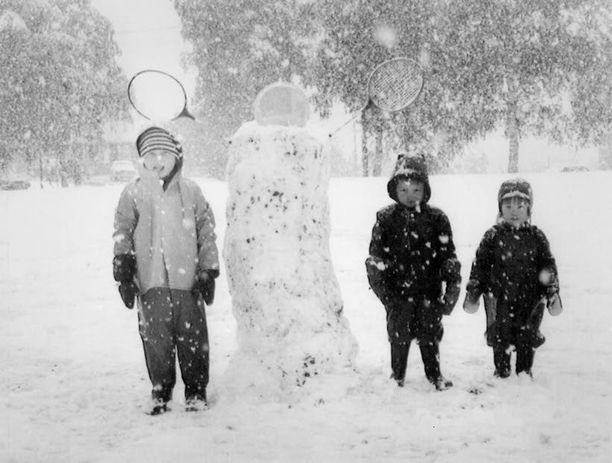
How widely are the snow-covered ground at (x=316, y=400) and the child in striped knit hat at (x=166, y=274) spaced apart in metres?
0.24

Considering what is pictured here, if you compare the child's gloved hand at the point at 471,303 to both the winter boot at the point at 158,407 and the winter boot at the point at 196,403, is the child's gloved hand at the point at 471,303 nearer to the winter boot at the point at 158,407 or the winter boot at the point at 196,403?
the winter boot at the point at 196,403

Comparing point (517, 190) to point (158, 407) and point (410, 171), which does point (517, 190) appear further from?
point (158, 407)

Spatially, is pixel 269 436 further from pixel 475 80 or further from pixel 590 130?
pixel 590 130

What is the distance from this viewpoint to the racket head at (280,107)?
13.3 ft

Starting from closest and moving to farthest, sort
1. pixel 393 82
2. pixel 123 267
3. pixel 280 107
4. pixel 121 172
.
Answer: pixel 123 267 → pixel 280 107 → pixel 393 82 → pixel 121 172

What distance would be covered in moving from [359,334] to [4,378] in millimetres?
2795

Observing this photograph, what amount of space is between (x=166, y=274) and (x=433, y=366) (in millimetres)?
1786

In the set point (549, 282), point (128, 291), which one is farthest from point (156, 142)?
point (549, 282)

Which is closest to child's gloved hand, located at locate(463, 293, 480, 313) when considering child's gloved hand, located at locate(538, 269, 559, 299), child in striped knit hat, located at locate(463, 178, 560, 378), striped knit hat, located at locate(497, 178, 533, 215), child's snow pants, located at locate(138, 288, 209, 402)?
child in striped knit hat, located at locate(463, 178, 560, 378)

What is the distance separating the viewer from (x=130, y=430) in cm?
331

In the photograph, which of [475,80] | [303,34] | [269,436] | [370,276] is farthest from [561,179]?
A: [303,34]

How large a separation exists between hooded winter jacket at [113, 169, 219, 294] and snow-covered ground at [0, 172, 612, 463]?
0.81 metres

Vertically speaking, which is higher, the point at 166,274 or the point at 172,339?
the point at 166,274

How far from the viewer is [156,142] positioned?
3732mm
